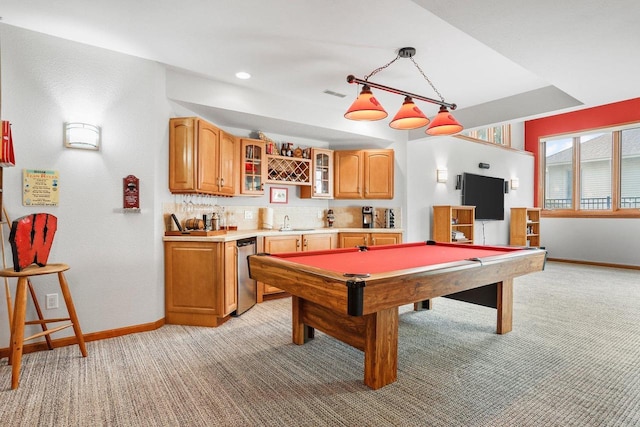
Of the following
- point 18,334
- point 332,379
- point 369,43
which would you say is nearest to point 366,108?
point 369,43

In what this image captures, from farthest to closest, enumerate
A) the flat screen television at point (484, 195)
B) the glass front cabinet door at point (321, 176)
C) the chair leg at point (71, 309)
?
the flat screen television at point (484, 195)
the glass front cabinet door at point (321, 176)
the chair leg at point (71, 309)

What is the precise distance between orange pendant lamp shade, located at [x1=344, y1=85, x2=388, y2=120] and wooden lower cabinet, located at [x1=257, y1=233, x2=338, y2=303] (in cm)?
211

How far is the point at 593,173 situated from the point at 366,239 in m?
6.12

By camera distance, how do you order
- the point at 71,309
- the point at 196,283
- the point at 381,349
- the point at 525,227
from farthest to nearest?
the point at 525,227
the point at 196,283
the point at 71,309
the point at 381,349

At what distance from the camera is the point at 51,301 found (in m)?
2.90

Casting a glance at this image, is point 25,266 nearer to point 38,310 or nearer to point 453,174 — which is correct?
point 38,310

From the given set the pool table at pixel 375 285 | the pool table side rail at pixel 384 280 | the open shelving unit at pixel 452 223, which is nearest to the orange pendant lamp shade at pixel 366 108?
the pool table at pixel 375 285

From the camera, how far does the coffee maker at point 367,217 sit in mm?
5629

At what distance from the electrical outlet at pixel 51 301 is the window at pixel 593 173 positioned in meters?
9.45

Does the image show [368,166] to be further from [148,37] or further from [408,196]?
[148,37]

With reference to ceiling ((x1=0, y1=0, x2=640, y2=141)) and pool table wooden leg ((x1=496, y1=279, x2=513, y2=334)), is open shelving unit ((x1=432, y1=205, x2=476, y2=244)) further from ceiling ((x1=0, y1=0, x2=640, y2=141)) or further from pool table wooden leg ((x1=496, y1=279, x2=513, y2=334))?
pool table wooden leg ((x1=496, y1=279, x2=513, y2=334))

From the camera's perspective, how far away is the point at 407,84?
4.01 m

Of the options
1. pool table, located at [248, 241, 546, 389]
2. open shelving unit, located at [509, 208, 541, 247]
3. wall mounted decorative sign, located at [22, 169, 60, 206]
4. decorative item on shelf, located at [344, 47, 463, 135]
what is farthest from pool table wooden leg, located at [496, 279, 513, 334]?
open shelving unit, located at [509, 208, 541, 247]

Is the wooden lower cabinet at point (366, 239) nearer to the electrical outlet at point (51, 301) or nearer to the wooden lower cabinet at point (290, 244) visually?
the wooden lower cabinet at point (290, 244)
